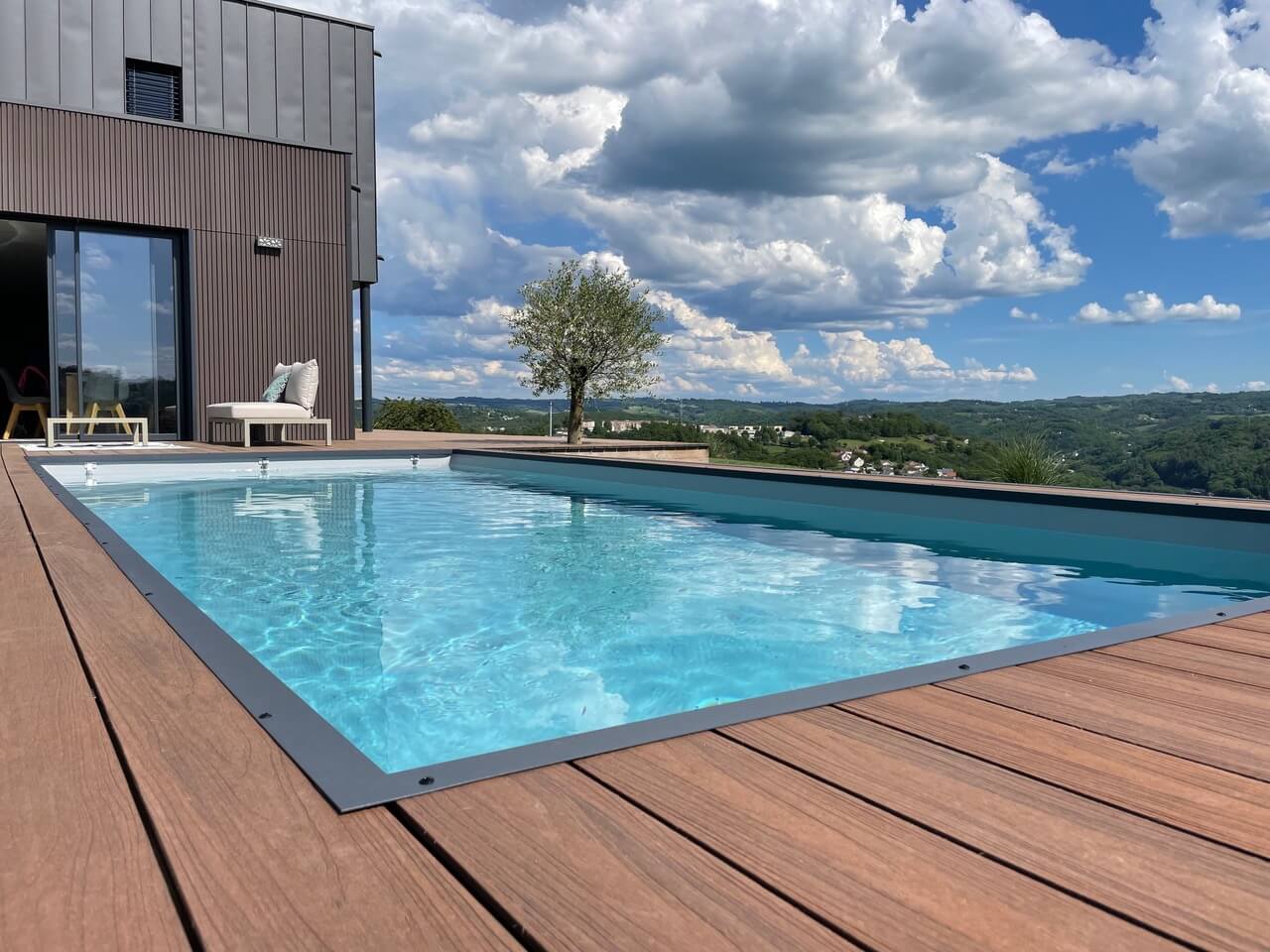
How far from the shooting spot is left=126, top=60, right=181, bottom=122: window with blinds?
39.6ft

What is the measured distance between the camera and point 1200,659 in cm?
178

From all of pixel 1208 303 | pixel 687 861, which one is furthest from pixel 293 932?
pixel 1208 303

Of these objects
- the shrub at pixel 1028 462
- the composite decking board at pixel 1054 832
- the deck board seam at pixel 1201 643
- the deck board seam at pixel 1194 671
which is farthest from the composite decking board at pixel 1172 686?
the shrub at pixel 1028 462

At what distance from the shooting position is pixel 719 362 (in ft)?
58.7

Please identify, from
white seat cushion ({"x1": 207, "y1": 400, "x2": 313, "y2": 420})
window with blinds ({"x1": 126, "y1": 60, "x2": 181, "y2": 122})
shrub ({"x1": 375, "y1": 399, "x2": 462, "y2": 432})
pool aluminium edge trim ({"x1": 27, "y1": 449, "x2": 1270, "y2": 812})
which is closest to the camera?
pool aluminium edge trim ({"x1": 27, "y1": 449, "x2": 1270, "y2": 812})

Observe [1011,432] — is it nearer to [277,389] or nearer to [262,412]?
[262,412]

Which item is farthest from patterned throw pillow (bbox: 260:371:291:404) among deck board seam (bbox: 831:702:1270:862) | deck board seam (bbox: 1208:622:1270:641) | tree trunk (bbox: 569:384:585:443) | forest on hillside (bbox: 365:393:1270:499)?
deck board seam (bbox: 831:702:1270:862)

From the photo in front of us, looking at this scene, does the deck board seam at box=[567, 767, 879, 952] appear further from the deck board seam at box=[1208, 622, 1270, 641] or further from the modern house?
the modern house

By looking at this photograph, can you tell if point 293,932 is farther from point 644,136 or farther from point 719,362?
point 719,362

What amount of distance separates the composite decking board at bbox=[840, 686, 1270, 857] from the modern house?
35.1 ft

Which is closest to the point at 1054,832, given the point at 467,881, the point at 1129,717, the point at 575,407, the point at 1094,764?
the point at 1094,764

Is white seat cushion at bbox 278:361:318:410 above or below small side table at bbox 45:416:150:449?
above

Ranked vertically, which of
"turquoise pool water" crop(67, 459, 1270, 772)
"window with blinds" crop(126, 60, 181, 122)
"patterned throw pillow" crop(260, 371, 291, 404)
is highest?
"window with blinds" crop(126, 60, 181, 122)

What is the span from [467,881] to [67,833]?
45 centimetres
